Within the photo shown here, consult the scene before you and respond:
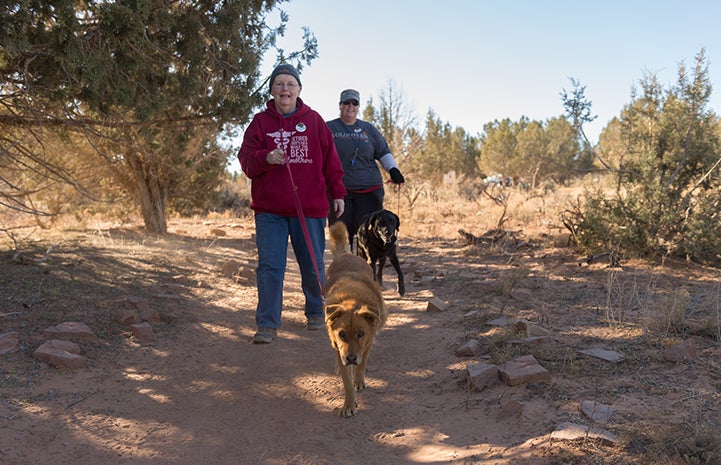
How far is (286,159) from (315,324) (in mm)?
1815

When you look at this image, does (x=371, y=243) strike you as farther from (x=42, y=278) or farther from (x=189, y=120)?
(x=42, y=278)

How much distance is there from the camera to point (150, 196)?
11.5m

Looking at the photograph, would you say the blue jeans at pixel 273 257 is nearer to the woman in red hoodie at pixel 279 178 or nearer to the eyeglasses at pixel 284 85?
the woman in red hoodie at pixel 279 178

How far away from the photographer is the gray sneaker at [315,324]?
5500 millimetres

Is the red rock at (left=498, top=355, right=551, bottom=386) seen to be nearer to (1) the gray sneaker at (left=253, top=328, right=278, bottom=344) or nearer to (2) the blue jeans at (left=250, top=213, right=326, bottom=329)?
(2) the blue jeans at (left=250, top=213, right=326, bottom=329)

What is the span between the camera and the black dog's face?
6.68 m

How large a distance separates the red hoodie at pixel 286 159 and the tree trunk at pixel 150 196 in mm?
7034

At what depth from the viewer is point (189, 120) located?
22.2 ft

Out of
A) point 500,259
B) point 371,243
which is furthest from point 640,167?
point 371,243

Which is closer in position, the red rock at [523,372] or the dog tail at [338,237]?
the red rock at [523,372]

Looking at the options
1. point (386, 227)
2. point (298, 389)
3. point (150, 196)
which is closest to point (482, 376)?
point (298, 389)

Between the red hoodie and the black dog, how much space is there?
171cm

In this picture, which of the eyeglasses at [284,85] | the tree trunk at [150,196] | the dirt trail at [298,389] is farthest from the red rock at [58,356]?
the tree trunk at [150,196]

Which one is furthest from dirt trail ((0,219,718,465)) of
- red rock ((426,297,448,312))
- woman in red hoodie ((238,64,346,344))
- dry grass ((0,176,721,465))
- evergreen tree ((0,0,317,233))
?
evergreen tree ((0,0,317,233))
